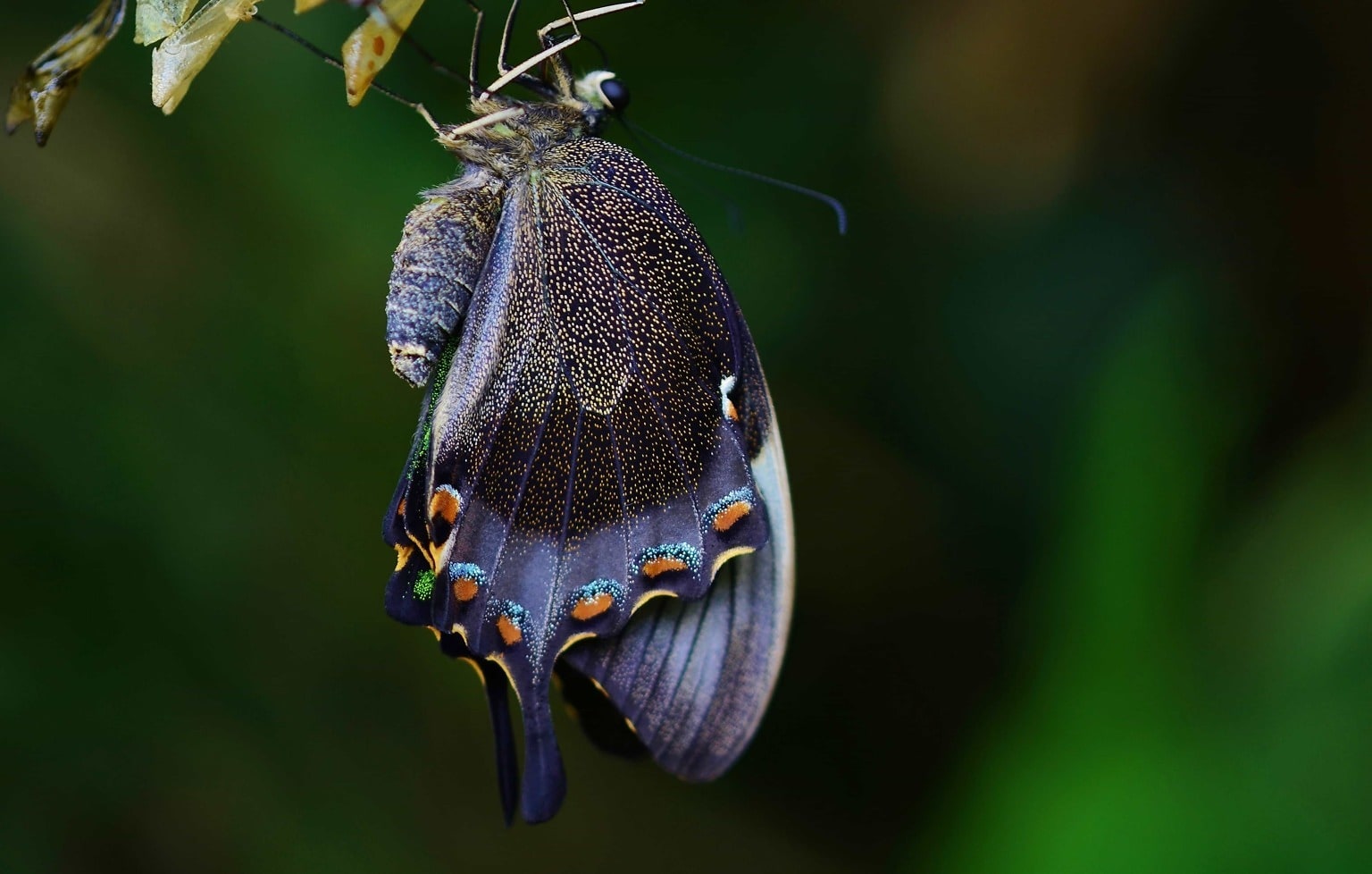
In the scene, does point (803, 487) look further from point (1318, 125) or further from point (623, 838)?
point (1318, 125)

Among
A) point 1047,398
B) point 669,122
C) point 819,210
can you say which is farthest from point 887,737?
point 669,122

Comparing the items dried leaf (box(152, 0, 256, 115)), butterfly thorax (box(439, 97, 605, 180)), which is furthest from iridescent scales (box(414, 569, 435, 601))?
dried leaf (box(152, 0, 256, 115))

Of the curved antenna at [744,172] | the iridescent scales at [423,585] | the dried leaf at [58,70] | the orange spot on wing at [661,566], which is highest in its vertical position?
the dried leaf at [58,70]

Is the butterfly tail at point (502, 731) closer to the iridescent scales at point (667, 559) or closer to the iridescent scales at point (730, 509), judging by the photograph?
the iridescent scales at point (667, 559)

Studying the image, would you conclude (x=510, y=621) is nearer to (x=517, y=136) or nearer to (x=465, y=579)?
(x=465, y=579)

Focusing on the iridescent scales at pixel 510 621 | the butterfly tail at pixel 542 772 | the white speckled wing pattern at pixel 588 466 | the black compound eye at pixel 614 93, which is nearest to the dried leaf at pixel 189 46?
the white speckled wing pattern at pixel 588 466

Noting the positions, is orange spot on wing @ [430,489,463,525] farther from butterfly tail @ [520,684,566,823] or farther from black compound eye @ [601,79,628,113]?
black compound eye @ [601,79,628,113]
